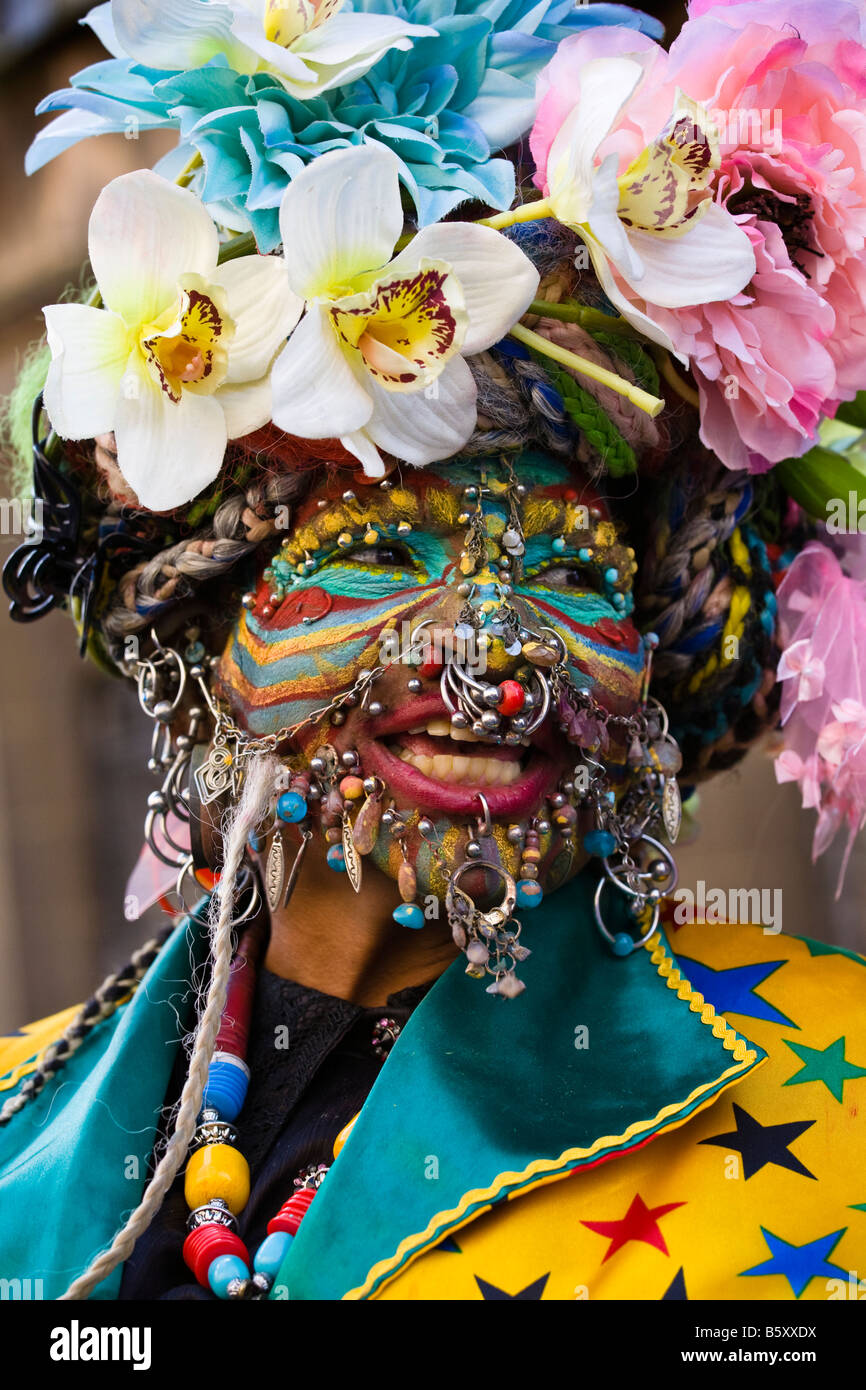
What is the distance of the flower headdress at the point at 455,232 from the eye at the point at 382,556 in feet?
0.41

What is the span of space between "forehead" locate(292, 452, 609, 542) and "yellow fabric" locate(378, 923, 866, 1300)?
2.60 ft

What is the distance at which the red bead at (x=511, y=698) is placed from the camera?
1.84m

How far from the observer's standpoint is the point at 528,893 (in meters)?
1.92

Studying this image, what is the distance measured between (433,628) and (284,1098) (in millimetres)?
755

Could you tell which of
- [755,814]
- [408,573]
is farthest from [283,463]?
[755,814]

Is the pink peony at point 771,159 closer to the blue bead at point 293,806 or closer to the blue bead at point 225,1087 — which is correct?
the blue bead at point 293,806

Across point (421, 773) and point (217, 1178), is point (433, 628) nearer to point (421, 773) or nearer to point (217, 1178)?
point (421, 773)

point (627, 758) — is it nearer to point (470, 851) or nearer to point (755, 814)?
point (470, 851)

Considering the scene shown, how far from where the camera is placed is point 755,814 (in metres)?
4.88

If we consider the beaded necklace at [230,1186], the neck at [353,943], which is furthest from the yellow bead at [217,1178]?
the neck at [353,943]

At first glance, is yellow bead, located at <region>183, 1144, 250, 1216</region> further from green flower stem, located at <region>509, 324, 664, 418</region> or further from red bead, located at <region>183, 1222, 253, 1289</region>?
green flower stem, located at <region>509, 324, 664, 418</region>

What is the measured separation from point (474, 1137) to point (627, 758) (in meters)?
0.59

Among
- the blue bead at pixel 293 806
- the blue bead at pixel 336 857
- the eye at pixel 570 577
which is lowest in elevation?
the blue bead at pixel 336 857

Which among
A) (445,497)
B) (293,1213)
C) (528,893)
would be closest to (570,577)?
(445,497)
